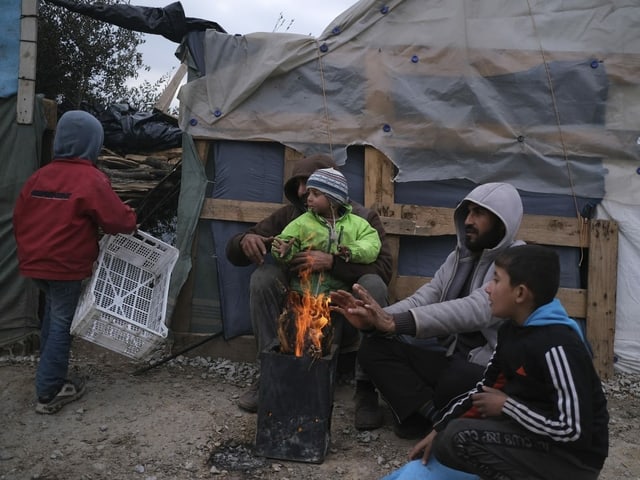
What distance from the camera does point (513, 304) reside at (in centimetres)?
258

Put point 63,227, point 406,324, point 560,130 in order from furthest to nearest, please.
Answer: point 560,130
point 63,227
point 406,324

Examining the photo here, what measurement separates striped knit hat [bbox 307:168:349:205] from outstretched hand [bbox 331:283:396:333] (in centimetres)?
93

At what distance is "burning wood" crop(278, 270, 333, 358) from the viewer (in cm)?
344

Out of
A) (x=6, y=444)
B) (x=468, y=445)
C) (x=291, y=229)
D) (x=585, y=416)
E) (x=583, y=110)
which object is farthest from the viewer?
(x=583, y=110)

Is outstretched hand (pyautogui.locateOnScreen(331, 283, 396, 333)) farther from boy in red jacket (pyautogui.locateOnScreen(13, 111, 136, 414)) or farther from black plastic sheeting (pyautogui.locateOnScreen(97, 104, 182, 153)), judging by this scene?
black plastic sheeting (pyautogui.locateOnScreen(97, 104, 182, 153))

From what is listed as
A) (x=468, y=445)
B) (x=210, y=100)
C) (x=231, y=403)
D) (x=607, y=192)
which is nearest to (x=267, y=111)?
(x=210, y=100)

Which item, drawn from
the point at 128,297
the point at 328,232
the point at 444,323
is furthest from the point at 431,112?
the point at 128,297

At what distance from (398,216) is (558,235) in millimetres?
1251

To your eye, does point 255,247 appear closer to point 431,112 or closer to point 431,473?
point 431,112

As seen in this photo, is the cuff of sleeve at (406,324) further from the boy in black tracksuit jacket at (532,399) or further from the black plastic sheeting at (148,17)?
the black plastic sheeting at (148,17)

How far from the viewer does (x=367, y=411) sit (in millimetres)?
3885

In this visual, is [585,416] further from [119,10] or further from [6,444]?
[119,10]

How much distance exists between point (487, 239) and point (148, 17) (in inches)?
126

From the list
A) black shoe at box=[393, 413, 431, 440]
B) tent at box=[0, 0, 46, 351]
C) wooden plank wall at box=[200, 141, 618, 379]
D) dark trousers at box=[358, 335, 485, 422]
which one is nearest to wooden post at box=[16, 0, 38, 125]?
tent at box=[0, 0, 46, 351]
